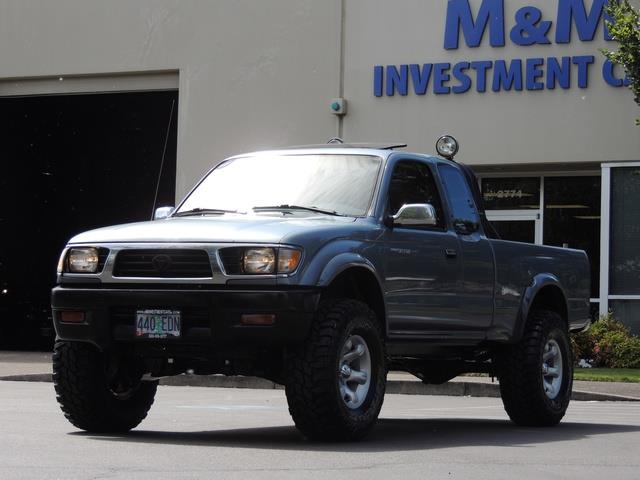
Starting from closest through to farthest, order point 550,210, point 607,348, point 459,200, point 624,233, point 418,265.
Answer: point 418,265, point 459,200, point 607,348, point 624,233, point 550,210

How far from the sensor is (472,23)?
23922 millimetres

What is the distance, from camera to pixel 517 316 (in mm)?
11531

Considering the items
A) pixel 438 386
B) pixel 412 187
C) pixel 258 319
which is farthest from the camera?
pixel 438 386

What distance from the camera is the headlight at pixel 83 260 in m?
9.46

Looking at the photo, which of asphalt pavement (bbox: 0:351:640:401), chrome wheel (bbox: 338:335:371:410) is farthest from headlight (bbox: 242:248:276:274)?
asphalt pavement (bbox: 0:351:640:401)

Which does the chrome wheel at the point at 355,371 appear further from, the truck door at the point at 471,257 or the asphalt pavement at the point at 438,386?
the asphalt pavement at the point at 438,386

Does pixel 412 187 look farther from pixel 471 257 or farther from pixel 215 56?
pixel 215 56

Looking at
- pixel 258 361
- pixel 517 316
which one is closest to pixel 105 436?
pixel 258 361

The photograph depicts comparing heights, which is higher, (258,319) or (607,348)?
(258,319)

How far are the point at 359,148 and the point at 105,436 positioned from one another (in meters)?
2.88

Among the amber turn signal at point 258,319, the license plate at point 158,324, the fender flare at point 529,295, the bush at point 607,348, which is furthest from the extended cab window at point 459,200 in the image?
the bush at point 607,348

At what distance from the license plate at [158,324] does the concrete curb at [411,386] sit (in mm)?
8401

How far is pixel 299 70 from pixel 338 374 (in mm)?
16664

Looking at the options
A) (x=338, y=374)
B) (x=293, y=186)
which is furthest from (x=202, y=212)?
(x=338, y=374)
